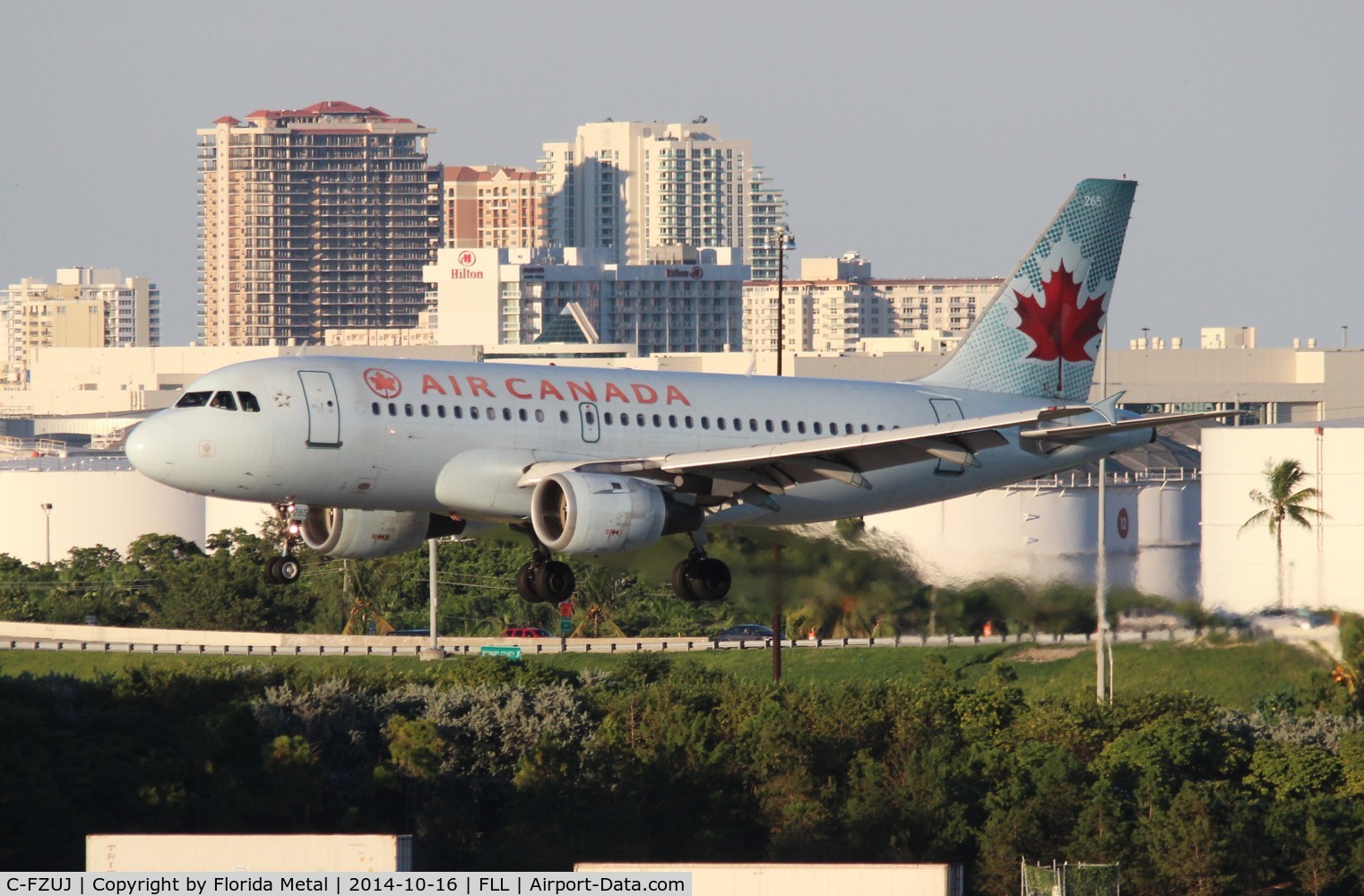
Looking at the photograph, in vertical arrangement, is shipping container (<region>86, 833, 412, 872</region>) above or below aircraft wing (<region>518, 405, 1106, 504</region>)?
below

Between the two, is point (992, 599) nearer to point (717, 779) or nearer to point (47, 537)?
point (717, 779)

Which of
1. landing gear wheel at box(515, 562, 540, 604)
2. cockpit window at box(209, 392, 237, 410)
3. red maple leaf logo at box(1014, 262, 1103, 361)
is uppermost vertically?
red maple leaf logo at box(1014, 262, 1103, 361)

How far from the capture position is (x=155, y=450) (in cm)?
4700

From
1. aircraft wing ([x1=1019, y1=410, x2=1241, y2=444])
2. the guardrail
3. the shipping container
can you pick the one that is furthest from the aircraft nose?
the guardrail

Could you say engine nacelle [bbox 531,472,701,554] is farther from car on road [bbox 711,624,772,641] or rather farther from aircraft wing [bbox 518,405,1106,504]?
car on road [bbox 711,624,772,641]

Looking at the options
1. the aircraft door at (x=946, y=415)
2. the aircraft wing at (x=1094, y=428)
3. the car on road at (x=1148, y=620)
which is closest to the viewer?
the aircraft wing at (x=1094, y=428)

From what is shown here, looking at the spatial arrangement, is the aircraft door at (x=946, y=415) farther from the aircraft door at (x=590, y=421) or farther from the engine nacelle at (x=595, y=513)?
the aircraft door at (x=590, y=421)

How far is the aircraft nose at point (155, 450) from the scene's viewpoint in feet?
154

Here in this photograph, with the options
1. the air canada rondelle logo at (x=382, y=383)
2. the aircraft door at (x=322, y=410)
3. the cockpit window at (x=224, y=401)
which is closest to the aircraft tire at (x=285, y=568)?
the aircraft door at (x=322, y=410)

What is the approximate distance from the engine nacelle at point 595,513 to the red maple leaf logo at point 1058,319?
605 inches

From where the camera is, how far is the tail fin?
6000 centimetres

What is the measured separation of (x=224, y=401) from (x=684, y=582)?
11.5 m

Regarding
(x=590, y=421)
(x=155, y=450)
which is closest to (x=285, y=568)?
(x=155, y=450)

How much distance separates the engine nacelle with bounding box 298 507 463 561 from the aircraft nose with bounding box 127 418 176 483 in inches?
197
